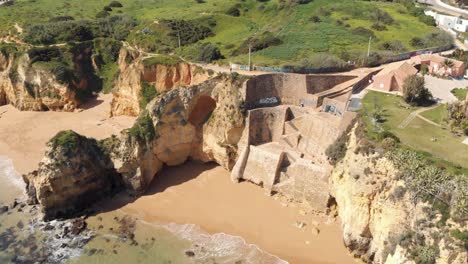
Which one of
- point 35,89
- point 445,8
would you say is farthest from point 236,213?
point 445,8

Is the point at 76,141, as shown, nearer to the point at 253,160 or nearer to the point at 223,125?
the point at 223,125

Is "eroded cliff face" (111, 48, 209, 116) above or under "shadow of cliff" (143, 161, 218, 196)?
above

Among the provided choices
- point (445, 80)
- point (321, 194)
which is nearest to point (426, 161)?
point (321, 194)

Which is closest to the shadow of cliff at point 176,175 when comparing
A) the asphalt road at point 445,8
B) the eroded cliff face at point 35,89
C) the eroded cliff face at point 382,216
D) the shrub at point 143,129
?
the shrub at point 143,129

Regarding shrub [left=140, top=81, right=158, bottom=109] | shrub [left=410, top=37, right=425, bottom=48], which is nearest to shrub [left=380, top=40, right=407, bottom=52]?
shrub [left=410, top=37, right=425, bottom=48]

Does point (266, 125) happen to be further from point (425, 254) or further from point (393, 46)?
point (393, 46)

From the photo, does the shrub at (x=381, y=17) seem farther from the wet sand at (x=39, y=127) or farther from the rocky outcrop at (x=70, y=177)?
the rocky outcrop at (x=70, y=177)

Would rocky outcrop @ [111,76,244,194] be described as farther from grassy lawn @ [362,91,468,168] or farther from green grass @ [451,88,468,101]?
green grass @ [451,88,468,101]

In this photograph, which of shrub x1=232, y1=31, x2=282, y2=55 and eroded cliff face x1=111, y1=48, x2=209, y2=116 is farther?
shrub x1=232, y1=31, x2=282, y2=55
